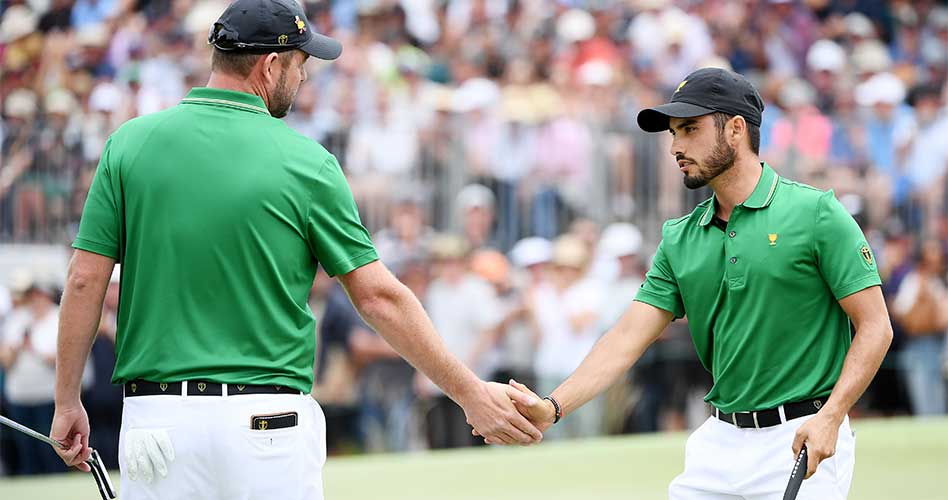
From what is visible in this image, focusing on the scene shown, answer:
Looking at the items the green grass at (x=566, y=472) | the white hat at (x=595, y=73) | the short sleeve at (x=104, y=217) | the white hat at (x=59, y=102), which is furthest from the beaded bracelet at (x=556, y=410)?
the white hat at (x=595, y=73)

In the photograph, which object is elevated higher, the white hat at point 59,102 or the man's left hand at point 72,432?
the white hat at point 59,102

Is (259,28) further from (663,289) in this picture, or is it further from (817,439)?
(817,439)

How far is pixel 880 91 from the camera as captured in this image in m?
15.2

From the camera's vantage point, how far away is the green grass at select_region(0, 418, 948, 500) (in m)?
10.5

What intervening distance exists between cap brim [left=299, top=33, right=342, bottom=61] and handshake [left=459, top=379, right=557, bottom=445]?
1388mm

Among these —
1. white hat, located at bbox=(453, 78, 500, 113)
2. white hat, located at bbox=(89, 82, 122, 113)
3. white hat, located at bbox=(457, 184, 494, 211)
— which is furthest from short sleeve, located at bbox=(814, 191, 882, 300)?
white hat, located at bbox=(89, 82, 122, 113)

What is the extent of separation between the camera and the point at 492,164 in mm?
13156

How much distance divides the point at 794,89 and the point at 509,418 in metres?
10.4

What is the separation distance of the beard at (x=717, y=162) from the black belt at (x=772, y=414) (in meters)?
0.87

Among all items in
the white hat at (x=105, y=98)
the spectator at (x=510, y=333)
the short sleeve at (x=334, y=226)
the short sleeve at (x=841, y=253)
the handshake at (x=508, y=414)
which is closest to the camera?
the short sleeve at (x=334, y=226)

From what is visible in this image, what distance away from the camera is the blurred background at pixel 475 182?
1196cm

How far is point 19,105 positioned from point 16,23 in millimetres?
2767

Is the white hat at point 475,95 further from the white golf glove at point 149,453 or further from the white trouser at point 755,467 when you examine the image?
the white golf glove at point 149,453

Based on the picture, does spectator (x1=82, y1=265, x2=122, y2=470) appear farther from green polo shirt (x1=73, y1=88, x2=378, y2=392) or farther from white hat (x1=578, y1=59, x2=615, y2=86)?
green polo shirt (x1=73, y1=88, x2=378, y2=392)
